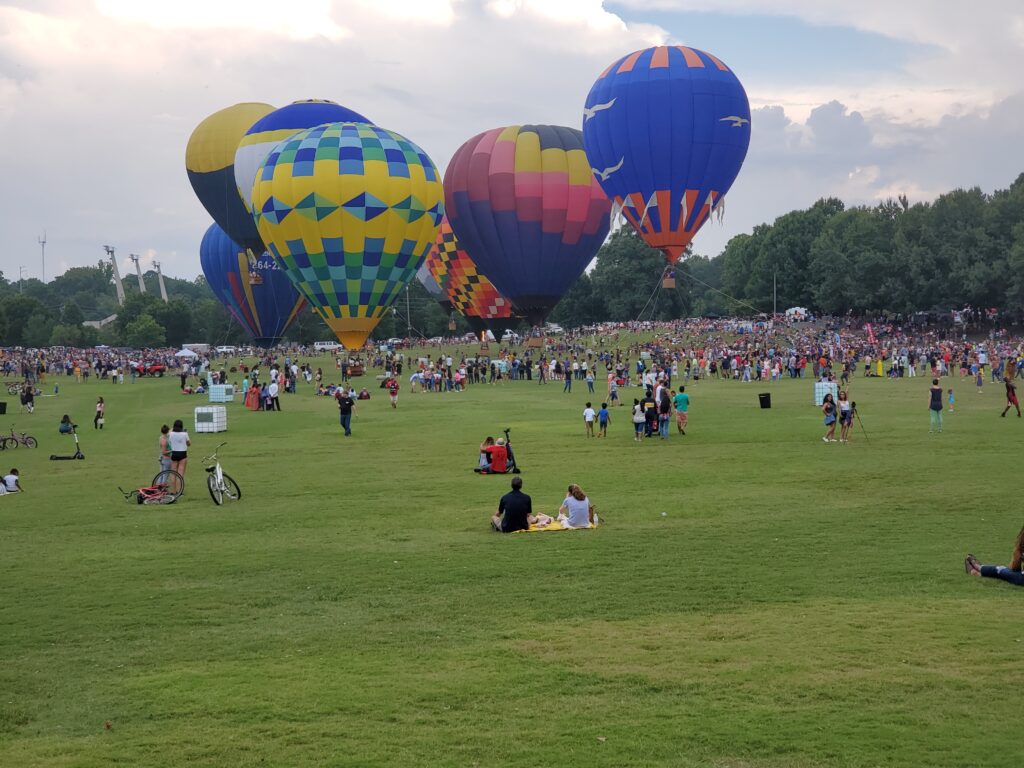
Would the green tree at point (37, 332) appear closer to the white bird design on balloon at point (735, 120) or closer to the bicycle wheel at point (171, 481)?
the white bird design on balloon at point (735, 120)

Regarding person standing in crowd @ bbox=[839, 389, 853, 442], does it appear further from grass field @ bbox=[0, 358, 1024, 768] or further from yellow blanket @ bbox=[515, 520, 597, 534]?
yellow blanket @ bbox=[515, 520, 597, 534]

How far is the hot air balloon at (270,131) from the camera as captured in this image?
2712 inches

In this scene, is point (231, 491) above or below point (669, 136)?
below

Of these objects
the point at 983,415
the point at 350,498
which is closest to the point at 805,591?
the point at 350,498

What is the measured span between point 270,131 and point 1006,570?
2439 inches

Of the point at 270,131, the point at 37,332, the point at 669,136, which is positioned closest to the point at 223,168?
the point at 270,131

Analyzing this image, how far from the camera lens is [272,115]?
70.7 metres

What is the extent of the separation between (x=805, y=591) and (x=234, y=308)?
3037 inches

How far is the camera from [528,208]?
6825cm

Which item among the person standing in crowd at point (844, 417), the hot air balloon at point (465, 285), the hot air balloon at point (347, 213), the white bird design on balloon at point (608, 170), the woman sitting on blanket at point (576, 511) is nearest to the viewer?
the woman sitting on blanket at point (576, 511)

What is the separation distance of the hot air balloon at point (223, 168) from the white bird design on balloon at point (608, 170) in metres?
24.9

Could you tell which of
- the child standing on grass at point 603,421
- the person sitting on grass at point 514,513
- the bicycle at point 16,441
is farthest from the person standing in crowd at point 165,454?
the bicycle at point 16,441

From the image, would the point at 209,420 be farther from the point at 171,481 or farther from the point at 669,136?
the point at 669,136

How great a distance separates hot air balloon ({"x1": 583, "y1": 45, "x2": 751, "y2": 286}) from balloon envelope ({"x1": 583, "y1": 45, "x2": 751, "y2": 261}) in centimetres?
5
